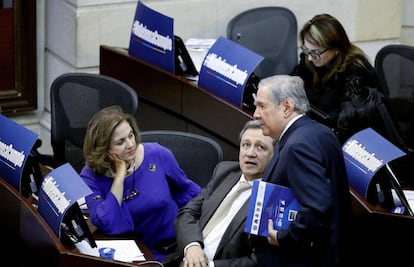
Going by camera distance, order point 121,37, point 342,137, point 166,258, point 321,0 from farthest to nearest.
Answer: point 321,0 < point 121,37 < point 342,137 < point 166,258

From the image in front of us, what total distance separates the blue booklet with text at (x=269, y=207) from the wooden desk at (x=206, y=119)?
2.51 ft

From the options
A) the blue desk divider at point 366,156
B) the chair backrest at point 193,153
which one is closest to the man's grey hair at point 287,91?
the blue desk divider at point 366,156

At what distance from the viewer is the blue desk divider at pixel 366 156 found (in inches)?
229

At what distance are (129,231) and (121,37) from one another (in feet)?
9.66

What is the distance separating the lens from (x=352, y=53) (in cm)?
729

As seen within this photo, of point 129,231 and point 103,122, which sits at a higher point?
point 103,122

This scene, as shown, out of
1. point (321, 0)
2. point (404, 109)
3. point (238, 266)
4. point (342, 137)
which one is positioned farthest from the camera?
point (321, 0)

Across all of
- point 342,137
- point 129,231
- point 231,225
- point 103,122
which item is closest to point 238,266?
point 231,225

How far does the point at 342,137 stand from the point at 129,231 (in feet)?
5.46

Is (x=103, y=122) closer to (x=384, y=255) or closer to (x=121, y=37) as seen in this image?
(x=384, y=255)

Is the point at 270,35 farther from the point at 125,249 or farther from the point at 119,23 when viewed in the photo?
the point at 125,249

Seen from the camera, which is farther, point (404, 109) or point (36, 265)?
point (404, 109)

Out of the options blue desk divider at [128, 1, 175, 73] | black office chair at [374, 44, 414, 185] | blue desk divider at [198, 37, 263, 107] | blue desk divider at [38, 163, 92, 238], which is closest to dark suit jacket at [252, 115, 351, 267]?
blue desk divider at [38, 163, 92, 238]

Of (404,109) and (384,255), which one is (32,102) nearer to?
(404,109)
